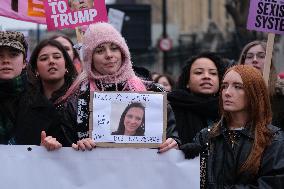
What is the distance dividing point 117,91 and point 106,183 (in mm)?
511

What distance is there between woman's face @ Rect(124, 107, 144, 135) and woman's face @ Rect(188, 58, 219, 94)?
4.15 feet

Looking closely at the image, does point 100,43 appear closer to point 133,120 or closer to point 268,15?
point 133,120

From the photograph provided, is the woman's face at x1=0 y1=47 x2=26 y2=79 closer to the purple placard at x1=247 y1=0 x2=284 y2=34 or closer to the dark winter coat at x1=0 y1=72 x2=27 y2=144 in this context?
the dark winter coat at x1=0 y1=72 x2=27 y2=144

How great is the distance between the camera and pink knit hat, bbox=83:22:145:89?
4.39m

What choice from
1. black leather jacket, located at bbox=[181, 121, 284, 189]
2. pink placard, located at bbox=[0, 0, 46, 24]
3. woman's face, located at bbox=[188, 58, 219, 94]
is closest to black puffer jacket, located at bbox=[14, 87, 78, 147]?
black leather jacket, located at bbox=[181, 121, 284, 189]

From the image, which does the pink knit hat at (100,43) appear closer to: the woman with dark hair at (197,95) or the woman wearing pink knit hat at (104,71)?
the woman wearing pink knit hat at (104,71)

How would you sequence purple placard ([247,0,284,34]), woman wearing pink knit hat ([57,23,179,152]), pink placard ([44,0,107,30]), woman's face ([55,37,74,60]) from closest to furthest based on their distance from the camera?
woman wearing pink knit hat ([57,23,179,152]), purple placard ([247,0,284,34]), pink placard ([44,0,107,30]), woman's face ([55,37,74,60])

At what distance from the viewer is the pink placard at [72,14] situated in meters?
5.61

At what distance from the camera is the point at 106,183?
409 centimetres

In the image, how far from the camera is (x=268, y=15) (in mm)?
5508

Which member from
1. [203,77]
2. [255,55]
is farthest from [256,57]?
[203,77]

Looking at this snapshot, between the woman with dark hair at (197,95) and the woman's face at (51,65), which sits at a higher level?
the woman's face at (51,65)

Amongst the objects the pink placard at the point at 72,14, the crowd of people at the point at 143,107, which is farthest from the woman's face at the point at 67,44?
the crowd of people at the point at 143,107

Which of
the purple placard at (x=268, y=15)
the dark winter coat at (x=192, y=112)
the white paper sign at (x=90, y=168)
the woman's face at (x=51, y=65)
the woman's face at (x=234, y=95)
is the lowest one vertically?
the white paper sign at (x=90, y=168)
